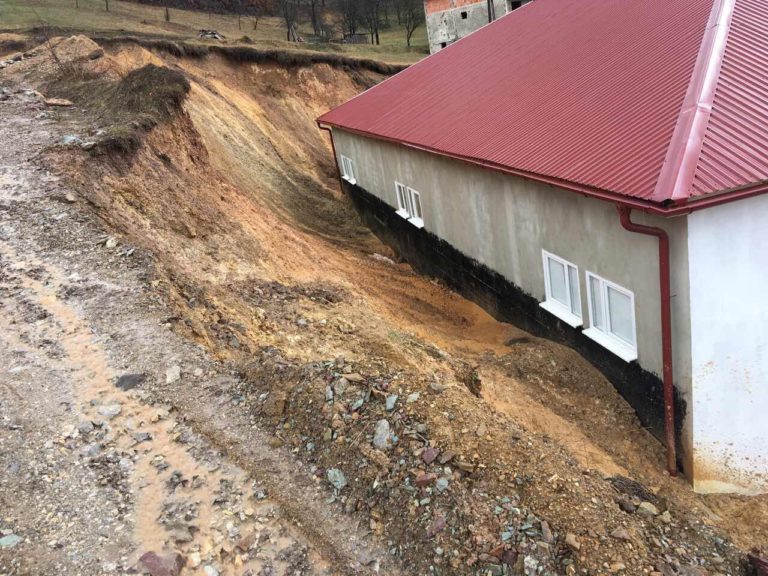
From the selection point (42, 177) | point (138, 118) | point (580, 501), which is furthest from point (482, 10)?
point (580, 501)

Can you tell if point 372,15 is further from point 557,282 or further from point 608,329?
point 608,329

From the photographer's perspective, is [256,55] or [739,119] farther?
[256,55]

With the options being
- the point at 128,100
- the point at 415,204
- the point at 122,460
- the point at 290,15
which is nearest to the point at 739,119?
the point at 122,460

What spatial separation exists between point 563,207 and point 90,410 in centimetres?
700

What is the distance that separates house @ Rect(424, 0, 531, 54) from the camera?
1543 inches

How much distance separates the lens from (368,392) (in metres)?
6.59

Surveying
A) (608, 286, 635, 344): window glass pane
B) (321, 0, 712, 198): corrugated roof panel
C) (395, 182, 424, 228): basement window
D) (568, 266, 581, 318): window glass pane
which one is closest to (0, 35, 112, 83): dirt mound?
(321, 0, 712, 198): corrugated roof panel

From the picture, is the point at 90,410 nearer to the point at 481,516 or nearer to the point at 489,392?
the point at 481,516

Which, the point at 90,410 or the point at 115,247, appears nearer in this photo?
the point at 90,410

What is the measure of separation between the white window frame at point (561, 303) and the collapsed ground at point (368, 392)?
2.24 feet

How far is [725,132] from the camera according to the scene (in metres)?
6.84

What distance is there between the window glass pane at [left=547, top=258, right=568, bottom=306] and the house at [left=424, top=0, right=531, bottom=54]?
113ft

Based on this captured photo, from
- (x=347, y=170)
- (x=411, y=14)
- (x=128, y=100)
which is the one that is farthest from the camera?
(x=411, y=14)

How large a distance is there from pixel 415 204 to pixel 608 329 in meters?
7.52
